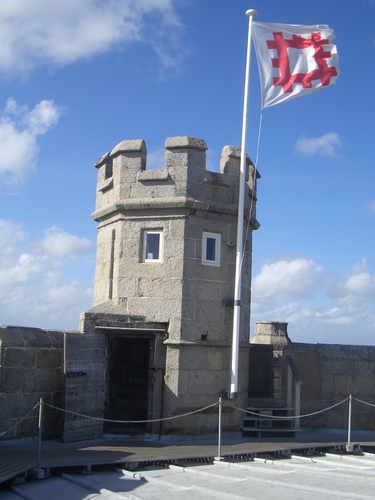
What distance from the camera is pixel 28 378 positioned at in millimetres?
10742

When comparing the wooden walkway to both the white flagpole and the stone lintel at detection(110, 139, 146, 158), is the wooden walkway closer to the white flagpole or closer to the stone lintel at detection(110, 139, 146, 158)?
the white flagpole

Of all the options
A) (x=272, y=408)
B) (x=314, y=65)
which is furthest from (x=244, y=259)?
(x=314, y=65)

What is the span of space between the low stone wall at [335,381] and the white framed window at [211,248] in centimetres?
300

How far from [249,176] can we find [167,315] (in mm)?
3568

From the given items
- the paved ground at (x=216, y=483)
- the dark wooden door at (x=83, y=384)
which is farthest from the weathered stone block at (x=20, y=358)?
the paved ground at (x=216, y=483)

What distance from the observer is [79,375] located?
10.9 m

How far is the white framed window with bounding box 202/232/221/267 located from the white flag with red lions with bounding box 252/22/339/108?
8.52 ft

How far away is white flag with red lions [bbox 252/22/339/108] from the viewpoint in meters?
11.6

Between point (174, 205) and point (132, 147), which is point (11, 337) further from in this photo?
point (132, 147)

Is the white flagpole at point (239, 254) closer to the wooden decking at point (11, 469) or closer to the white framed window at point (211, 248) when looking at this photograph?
the white framed window at point (211, 248)

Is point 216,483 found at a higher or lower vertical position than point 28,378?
lower

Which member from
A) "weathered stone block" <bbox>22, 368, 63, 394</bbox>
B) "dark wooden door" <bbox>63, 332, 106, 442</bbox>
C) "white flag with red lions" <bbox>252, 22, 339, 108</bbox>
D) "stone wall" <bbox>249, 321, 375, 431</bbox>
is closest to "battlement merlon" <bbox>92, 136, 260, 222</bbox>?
"white flag with red lions" <bbox>252, 22, 339, 108</bbox>

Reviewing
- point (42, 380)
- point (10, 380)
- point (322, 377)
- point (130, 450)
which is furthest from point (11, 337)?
point (322, 377)

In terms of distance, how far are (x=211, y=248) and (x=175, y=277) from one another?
938 millimetres
